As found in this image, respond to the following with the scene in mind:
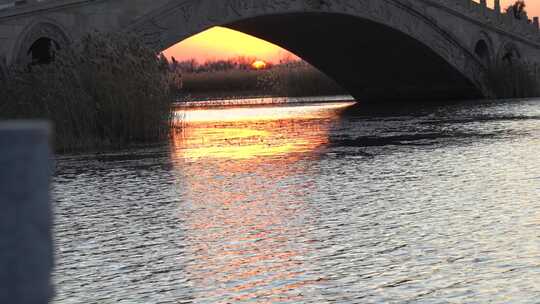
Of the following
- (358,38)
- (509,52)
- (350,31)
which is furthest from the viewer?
(509,52)

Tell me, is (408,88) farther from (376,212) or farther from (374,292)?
(374,292)

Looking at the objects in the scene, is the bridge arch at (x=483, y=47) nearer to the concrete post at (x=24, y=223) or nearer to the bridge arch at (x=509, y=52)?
the bridge arch at (x=509, y=52)

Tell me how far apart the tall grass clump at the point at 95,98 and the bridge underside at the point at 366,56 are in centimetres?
1151

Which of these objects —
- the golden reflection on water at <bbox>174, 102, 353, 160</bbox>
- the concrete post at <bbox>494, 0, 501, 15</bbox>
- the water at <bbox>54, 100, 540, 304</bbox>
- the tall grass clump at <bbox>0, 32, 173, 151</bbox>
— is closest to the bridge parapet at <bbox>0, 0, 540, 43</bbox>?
the concrete post at <bbox>494, 0, 501, 15</bbox>

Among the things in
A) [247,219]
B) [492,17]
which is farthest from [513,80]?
[247,219]

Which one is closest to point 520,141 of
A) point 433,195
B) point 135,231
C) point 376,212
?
point 433,195

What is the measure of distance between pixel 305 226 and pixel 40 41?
47.3 feet

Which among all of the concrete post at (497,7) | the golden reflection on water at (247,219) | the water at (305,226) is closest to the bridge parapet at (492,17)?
the concrete post at (497,7)

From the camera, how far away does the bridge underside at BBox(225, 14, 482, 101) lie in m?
29.0

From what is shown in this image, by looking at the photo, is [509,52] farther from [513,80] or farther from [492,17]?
[513,80]

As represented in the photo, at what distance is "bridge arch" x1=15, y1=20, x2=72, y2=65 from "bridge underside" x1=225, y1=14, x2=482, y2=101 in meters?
8.02

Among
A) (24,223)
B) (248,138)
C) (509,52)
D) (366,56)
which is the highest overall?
(366,56)

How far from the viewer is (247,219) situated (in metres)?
6.52

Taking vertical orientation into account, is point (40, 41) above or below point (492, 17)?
below
